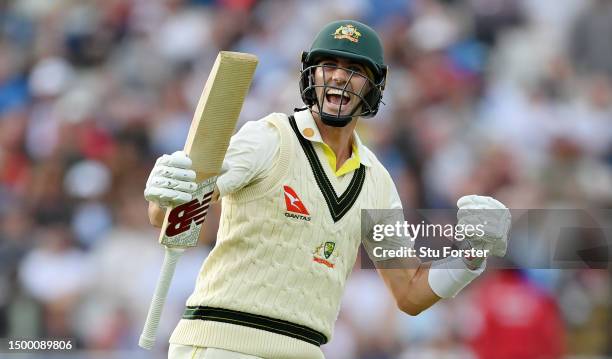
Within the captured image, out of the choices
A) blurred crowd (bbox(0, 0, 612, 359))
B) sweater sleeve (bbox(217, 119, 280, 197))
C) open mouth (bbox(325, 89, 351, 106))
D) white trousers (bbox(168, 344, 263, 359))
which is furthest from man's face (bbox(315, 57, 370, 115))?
blurred crowd (bbox(0, 0, 612, 359))

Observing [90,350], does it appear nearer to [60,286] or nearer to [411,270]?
[60,286]

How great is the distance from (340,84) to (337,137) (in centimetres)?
23

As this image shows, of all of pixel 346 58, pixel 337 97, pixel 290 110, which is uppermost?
pixel 290 110

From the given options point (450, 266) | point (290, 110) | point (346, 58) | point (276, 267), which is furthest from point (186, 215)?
point (290, 110)

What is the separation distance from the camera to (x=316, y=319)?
15.9 ft

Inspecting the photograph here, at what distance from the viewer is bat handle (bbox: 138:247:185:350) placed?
4.51 metres

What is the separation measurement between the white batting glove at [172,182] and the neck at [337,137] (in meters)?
0.93

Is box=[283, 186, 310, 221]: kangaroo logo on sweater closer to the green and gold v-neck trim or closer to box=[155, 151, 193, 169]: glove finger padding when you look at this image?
the green and gold v-neck trim

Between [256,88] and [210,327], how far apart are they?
6095 mm

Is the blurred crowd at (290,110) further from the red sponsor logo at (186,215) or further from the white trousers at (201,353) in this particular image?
the red sponsor logo at (186,215)

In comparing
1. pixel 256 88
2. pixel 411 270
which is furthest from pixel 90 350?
pixel 411 270

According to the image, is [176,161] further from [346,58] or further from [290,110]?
[290,110]

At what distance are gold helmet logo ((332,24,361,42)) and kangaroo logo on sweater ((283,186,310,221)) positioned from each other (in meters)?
0.65

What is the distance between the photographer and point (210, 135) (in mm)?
4402
